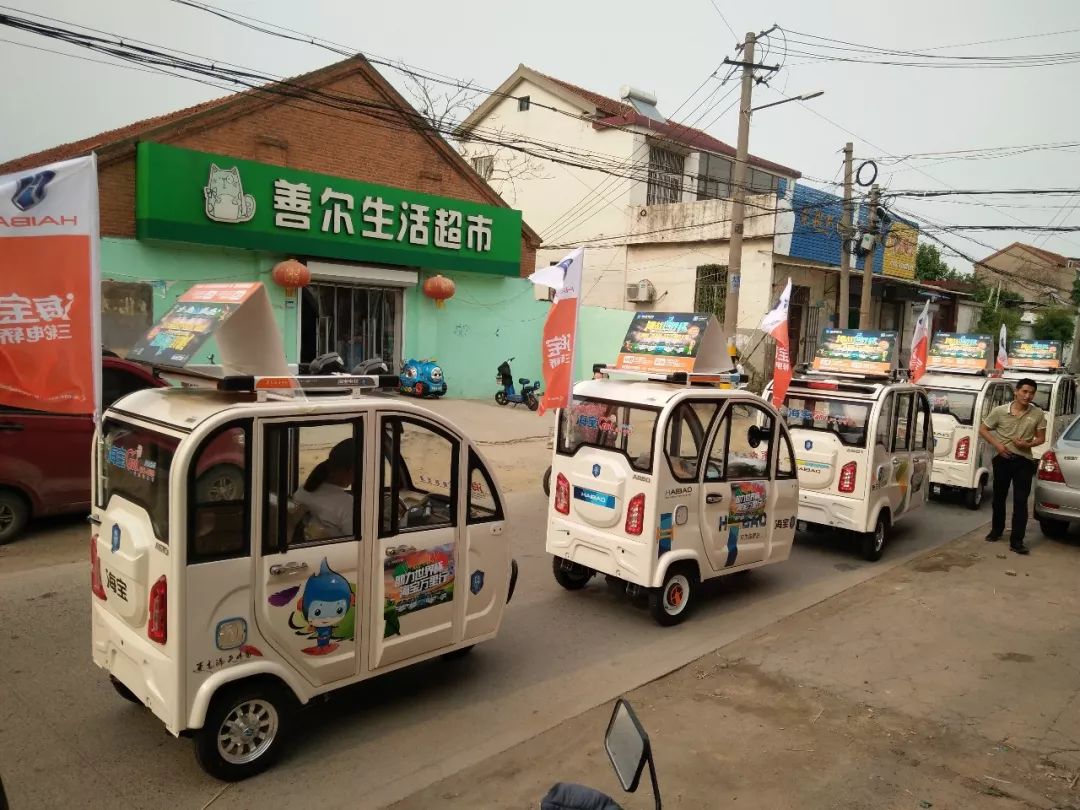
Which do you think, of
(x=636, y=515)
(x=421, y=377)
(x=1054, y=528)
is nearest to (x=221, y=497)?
(x=636, y=515)

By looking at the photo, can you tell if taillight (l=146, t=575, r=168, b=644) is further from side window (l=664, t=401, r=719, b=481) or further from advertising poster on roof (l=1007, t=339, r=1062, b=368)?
advertising poster on roof (l=1007, t=339, r=1062, b=368)

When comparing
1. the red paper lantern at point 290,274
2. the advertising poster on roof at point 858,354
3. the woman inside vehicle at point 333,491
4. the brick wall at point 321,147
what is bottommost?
the woman inside vehicle at point 333,491

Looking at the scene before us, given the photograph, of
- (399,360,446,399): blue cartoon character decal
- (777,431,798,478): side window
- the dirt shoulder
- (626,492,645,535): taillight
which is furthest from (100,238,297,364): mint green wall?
the dirt shoulder

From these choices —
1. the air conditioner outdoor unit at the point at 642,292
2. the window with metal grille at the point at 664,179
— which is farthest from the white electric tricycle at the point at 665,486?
the window with metal grille at the point at 664,179

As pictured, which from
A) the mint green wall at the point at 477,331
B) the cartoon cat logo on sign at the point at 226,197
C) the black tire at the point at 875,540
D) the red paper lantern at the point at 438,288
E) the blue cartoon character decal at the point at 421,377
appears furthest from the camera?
the mint green wall at the point at 477,331

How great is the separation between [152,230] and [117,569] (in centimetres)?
1168

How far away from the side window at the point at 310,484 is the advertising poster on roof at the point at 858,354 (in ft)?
22.2

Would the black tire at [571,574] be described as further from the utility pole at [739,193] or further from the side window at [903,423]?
the utility pole at [739,193]

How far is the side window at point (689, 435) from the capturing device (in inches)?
245

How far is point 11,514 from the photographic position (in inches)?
295

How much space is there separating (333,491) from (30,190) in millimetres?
2083

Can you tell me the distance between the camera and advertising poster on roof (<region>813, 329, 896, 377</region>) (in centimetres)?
934

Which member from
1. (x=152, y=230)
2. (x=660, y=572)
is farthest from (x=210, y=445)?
(x=152, y=230)

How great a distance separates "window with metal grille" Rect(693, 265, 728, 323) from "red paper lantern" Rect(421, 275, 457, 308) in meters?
9.70
